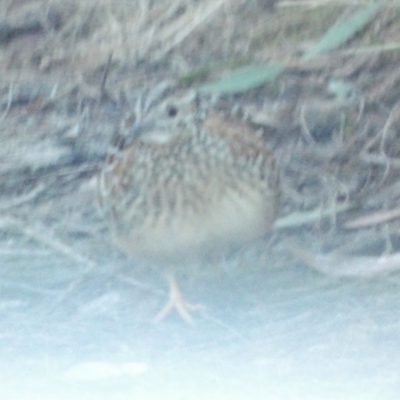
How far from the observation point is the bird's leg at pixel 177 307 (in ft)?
5.57

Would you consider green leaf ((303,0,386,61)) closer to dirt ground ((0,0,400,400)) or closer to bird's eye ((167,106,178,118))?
dirt ground ((0,0,400,400))

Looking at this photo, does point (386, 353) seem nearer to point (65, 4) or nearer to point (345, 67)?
point (345, 67)

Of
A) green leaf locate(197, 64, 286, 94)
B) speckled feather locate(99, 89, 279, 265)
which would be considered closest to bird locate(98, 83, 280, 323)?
speckled feather locate(99, 89, 279, 265)

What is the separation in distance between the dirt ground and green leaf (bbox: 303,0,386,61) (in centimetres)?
2

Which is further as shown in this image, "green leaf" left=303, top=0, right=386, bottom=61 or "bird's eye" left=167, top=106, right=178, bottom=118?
"green leaf" left=303, top=0, right=386, bottom=61

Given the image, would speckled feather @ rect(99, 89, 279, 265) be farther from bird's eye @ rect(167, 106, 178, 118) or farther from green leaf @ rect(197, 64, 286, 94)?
green leaf @ rect(197, 64, 286, 94)

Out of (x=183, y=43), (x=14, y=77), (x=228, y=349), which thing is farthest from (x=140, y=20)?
(x=228, y=349)

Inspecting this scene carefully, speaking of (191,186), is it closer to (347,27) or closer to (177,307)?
(177,307)

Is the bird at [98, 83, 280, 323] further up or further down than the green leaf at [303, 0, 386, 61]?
further down

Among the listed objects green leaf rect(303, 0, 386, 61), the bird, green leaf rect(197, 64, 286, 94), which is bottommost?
the bird

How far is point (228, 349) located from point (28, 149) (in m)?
0.66

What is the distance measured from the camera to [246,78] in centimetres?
193

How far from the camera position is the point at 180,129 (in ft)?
5.43

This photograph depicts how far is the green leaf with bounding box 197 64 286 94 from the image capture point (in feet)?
6.13
